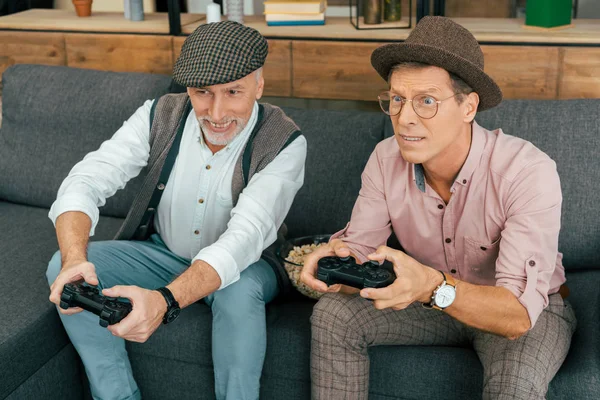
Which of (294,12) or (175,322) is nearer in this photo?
(175,322)

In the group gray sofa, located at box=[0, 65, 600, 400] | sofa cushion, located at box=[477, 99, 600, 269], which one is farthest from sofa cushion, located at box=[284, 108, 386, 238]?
sofa cushion, located at box=[477, 99, 600, 269]

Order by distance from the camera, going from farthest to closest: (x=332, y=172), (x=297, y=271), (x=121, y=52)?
1. (x=121, y=52)
2. (x=332, y=172)
3. (x=297, y=271)

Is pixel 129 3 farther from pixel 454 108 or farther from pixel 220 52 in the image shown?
pixel 454 108

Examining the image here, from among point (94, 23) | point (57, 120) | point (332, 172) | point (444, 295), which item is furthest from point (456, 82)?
point (94, 23)

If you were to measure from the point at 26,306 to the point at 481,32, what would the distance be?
167 centimetres

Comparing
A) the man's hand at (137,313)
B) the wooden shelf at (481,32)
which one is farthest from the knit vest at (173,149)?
the wooden shelf at (481,32)

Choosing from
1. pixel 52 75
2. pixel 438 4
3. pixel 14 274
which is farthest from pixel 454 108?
pixel 52 75

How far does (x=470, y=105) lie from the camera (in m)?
1.79

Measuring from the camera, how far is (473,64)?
1.68 metres

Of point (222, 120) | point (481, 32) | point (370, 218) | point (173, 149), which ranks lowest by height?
point (370, 218)

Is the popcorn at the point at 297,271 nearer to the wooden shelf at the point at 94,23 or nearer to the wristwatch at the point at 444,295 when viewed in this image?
the wristwatch at the point at 444,295

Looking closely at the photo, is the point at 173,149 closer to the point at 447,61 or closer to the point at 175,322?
the point at 175,322

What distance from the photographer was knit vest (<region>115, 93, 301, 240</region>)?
2100 mm

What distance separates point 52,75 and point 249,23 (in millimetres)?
746
